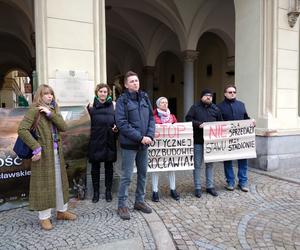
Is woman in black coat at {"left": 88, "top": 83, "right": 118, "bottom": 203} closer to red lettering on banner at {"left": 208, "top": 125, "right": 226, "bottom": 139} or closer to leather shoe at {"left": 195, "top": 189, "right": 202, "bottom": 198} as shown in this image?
leather shoe at {"left": 195, "top": 189, "right": 202, "bottom": 198}

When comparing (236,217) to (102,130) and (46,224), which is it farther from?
(46,224)

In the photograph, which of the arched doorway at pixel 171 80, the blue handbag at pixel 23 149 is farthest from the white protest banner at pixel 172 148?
the arched doorway at pixel 171 80

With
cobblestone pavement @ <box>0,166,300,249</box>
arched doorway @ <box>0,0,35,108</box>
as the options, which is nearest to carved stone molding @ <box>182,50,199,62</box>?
arched doorway @ <box>0,0,35,108</box>

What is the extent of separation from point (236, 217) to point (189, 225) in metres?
0.73

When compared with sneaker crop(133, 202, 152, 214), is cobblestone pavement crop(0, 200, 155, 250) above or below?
below

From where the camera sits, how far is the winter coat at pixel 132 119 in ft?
12.8

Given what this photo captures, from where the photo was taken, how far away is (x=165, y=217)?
4.16 m

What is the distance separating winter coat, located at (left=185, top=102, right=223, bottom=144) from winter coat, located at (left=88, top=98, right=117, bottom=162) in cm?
136

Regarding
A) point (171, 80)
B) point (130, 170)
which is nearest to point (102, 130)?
point (130, 170)

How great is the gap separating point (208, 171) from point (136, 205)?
1.48m

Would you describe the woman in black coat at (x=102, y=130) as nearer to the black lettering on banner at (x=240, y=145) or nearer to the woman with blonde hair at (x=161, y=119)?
the woman with blonde hair at (x=161, y=119)

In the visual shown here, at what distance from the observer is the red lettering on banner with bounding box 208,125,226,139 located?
17.1 feet

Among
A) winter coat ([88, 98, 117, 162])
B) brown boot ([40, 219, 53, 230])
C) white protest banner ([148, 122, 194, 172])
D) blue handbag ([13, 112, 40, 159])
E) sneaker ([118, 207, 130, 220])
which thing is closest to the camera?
blue handbag ([13, 112, 40, 159])

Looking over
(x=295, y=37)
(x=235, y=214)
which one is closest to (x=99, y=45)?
(x=235, y=214)
